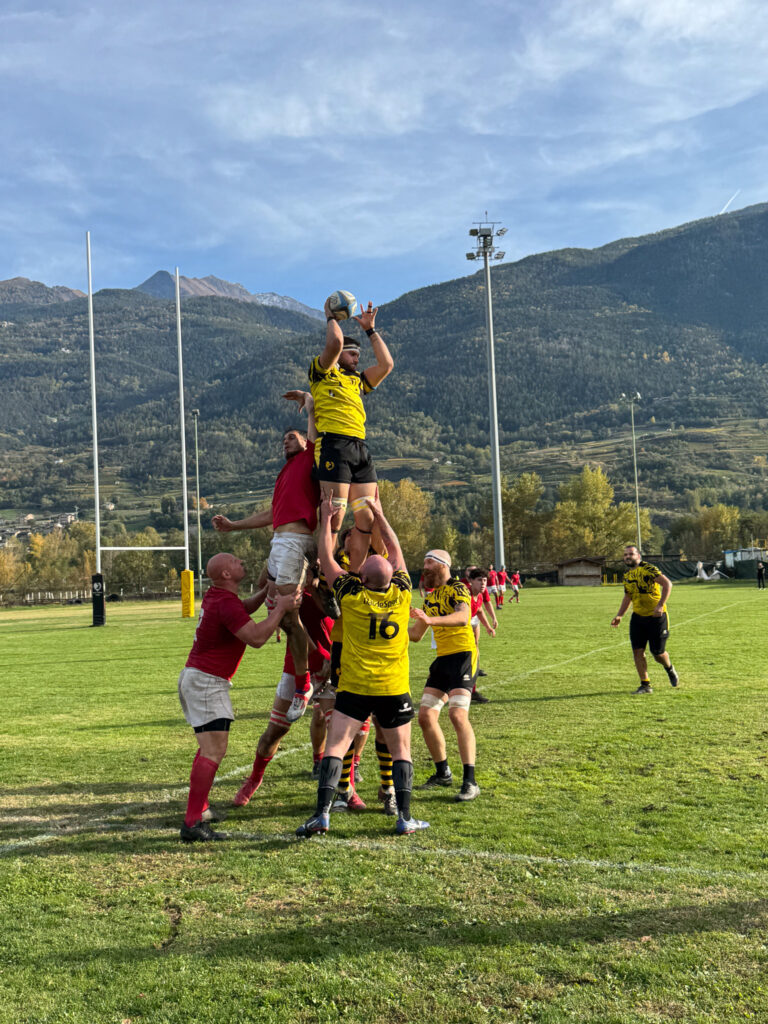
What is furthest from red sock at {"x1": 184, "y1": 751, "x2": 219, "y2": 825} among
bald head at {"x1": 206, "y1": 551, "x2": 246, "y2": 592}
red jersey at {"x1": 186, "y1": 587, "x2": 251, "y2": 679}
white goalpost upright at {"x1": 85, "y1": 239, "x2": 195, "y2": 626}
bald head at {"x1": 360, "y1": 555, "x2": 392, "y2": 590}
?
white goalpost upright at {"x1": 85, "y1": 239, "x2": 195, "y2": 626}

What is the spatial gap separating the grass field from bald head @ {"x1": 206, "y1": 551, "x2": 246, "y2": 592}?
1813mm

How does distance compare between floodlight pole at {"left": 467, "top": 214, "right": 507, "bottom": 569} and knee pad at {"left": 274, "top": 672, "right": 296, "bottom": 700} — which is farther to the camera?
floodlight pole at {"left": 467, "top": 214, "right": 507, "bottom": 569}

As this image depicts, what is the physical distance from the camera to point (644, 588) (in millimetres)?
13344

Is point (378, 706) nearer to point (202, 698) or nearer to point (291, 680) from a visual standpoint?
point (291, 680)

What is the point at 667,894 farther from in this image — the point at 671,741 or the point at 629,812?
the point at 671,741

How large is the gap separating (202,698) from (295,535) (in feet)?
4.64

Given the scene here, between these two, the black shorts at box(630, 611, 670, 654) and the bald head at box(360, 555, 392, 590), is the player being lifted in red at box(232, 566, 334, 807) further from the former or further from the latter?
the black shorts at box(630, 611, 670, 654)

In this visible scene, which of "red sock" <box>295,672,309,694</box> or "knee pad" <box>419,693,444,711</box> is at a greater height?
"red sock" <box>295,672,309,694</box>

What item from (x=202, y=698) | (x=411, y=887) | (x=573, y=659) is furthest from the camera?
(x=573, y=659)

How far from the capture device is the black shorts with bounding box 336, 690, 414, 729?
6.09m

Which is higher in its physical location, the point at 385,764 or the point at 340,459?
the point at 340,459

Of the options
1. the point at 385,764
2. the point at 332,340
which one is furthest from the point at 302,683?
the point at 332,340

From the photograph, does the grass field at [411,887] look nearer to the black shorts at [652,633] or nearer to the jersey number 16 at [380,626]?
the jersey number 16 at [380,626]

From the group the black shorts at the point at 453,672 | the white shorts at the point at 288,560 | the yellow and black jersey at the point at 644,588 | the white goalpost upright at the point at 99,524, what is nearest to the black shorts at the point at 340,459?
the white shorts at the point at 288,560
